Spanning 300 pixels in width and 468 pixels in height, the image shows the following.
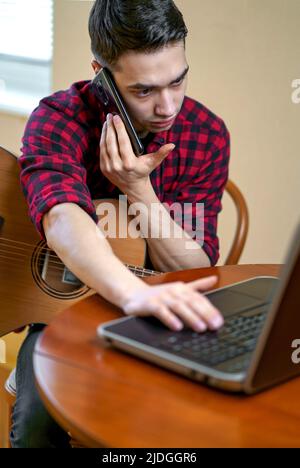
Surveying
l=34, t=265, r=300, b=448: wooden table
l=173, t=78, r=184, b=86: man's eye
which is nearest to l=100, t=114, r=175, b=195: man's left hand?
l=173, t=78, r=184, b=86: man's eye

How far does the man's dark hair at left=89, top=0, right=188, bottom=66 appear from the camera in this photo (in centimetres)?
142

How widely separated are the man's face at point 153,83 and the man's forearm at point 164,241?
0.53 ft

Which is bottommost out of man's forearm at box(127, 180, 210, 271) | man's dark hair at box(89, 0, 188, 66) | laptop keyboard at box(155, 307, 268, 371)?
man's forearm at box(127, 180, 210, 271)

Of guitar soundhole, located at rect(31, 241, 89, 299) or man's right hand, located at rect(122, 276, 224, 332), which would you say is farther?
guitar soundhole, located at rect(31, 241, 89, 299)

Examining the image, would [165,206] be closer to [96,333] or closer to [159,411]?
[96,333]

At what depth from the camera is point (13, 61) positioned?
10.5ft

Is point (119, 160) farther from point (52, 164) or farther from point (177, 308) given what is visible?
point (177, 308)

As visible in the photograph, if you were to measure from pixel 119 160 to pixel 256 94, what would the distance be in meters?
1.01

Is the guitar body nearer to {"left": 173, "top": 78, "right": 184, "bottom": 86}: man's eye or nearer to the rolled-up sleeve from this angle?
the rolled-up sleeve

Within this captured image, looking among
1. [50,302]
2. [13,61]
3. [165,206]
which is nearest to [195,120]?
[165,206]

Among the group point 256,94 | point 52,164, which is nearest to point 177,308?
point 52,164

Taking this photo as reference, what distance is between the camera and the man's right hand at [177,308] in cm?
95

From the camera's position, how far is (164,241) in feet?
5.15

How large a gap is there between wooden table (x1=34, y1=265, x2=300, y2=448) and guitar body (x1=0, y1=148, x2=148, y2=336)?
0.63 meters
